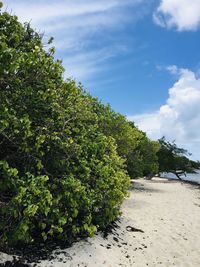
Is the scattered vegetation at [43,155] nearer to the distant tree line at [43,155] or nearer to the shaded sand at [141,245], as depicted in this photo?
the distant tree line at [43,155]

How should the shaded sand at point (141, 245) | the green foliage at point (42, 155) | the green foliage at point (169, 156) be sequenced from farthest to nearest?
the green foliage at point (169, 156) → the shaded sand at point (141, 245) → the green foliage at point (42, 155)

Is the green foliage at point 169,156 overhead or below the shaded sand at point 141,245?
overhead

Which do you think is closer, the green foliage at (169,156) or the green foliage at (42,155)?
the green foliage at (42,155)

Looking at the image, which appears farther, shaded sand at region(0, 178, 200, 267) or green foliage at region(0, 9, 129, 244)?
shaded sand at region(0, 178, 200, 267)

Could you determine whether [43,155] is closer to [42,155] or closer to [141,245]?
[42,155]

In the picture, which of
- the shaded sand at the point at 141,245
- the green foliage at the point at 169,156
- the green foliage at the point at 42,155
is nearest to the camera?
the green foliage at the point at 42,155

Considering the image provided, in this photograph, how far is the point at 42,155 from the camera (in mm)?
12273

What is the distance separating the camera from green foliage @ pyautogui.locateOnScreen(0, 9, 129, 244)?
11000mm

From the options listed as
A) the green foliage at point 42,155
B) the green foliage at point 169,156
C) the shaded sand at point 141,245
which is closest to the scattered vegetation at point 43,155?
the green foliage at point 42,155

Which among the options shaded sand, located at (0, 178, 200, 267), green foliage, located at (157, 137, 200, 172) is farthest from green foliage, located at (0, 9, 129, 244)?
green foliage, located at (157, 137, 200, 172)

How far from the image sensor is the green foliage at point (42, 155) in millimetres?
11000

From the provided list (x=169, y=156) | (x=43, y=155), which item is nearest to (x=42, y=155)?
(x=43, y=155)

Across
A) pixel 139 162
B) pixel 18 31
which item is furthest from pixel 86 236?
pixel 139 162

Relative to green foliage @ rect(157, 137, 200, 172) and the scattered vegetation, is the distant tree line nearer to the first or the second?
the scattered vegetation
